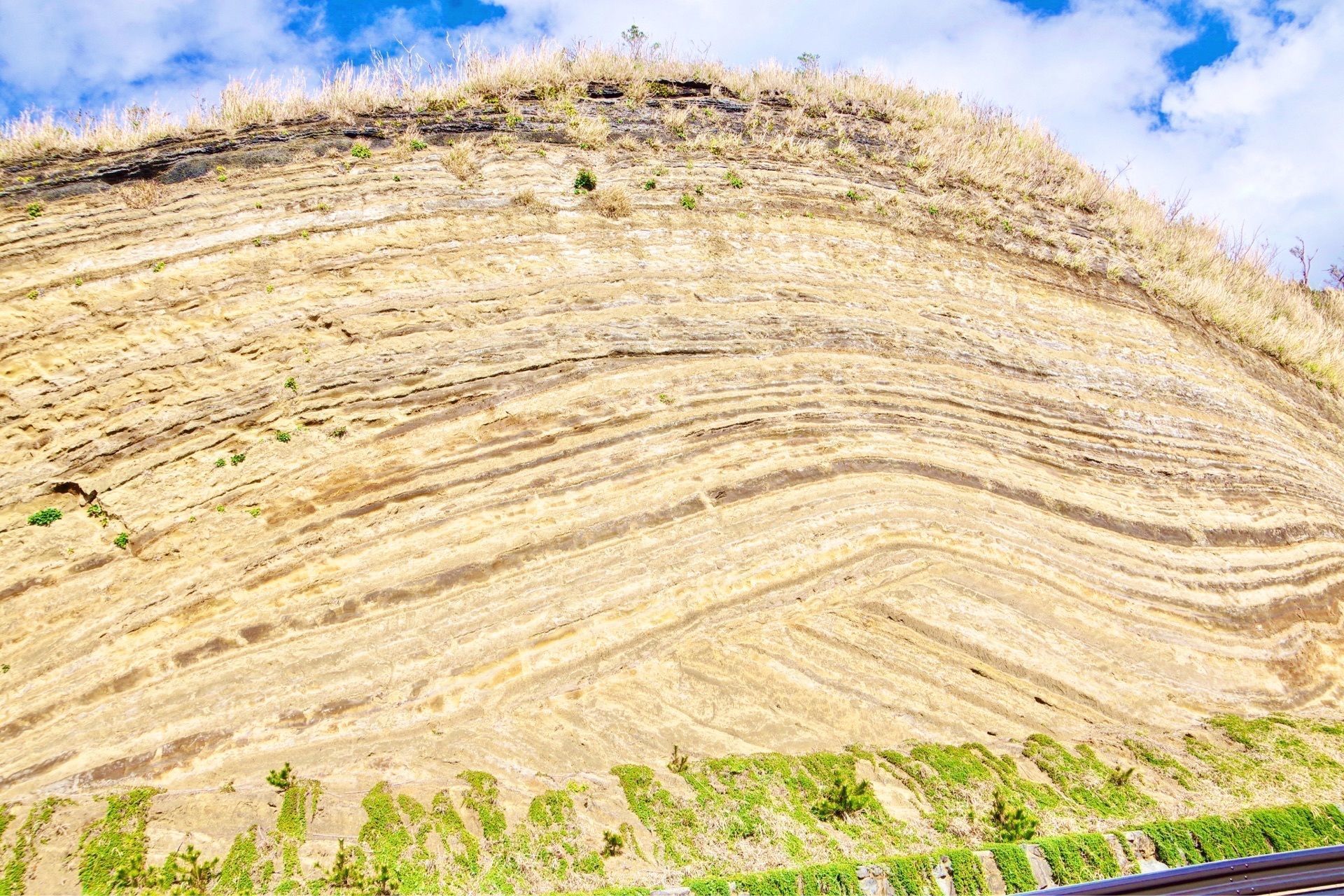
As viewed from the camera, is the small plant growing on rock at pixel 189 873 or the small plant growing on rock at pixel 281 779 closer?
the small plant growing on rock at pixel 189 873

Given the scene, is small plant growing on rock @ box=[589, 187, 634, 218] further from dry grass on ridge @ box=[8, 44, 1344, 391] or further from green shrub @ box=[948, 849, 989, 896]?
green shrub @ box=[948, 849, 989, 896]

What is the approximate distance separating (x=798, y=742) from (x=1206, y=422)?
31.1ft

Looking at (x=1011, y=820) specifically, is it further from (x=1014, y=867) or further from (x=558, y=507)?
(x=558, y=507)

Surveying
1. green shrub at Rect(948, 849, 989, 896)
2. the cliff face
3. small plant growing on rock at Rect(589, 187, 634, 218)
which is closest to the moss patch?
the cliff face

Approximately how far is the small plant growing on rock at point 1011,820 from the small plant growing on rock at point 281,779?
231 inches

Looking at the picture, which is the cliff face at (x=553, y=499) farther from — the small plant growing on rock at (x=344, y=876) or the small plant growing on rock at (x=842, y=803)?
the small plant growing on rock at (x=344, y=876)

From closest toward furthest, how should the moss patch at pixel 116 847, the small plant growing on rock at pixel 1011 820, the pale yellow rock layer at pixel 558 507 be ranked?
1. the moss patch at pixel 116 847
2. the small plant growing on rock at pixel 1011 820
3. the pale yellow rock layer at pixel 558 507

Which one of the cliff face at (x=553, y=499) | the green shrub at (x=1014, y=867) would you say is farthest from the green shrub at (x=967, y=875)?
the cliff face at (x=553, y=499)

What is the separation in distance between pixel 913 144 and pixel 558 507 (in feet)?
35.4

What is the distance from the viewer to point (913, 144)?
15219mm

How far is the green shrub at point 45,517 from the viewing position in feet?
25.1

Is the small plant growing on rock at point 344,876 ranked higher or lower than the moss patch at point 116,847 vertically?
lower

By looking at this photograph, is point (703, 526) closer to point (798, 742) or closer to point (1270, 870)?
point (798, 742)

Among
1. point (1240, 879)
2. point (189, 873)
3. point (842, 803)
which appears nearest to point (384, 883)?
point (189, 873)
